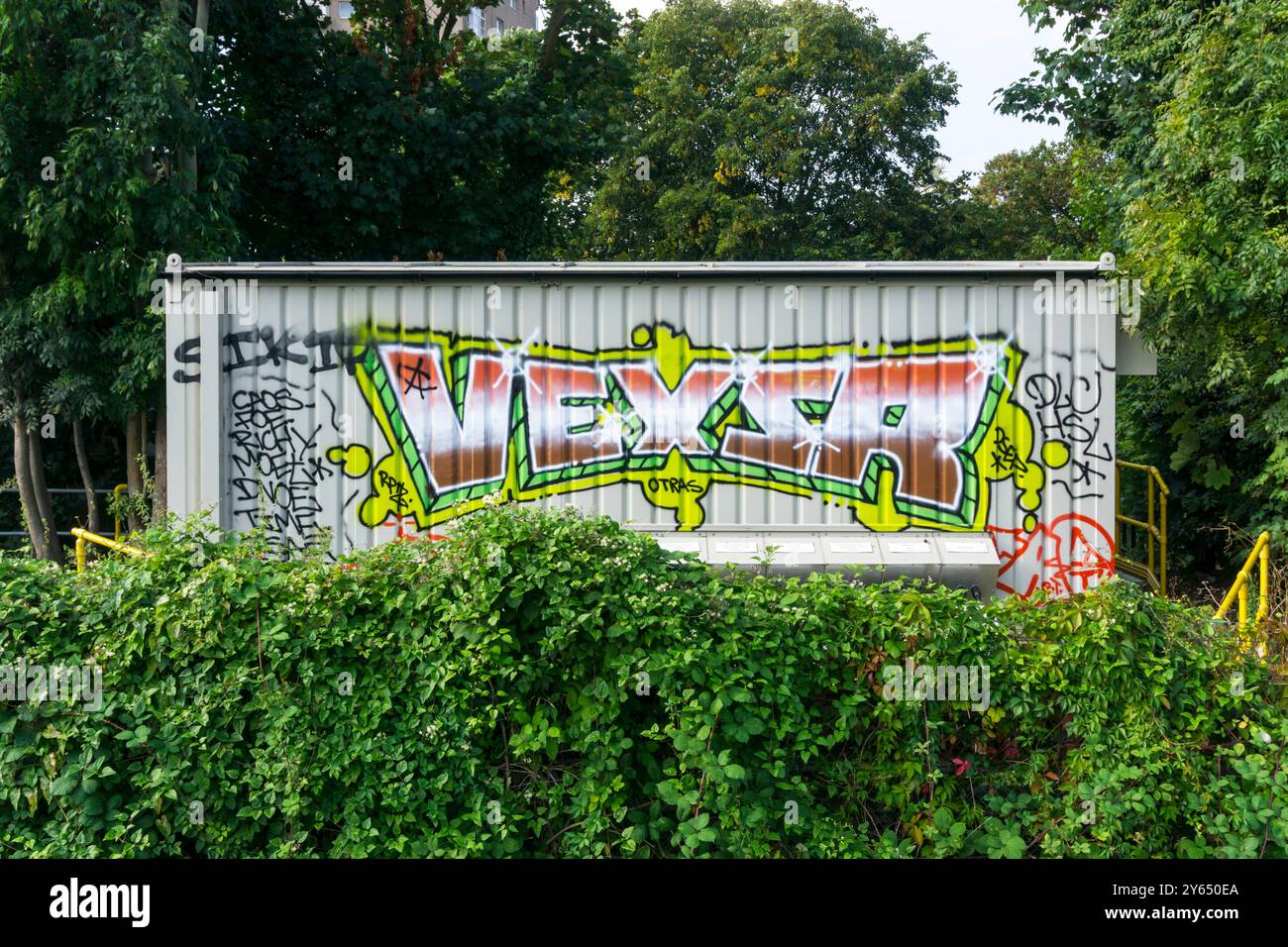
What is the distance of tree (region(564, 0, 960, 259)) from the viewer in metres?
29.0

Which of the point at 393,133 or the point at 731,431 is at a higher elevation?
the point at 393,133

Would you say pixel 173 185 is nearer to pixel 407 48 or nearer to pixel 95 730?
pixel 407 48

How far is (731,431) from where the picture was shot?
8.34m

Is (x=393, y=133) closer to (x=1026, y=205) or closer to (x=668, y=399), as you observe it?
(x=668, y=399)

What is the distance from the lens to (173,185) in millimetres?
12359

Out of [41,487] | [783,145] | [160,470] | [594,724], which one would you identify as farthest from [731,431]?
[783,145]

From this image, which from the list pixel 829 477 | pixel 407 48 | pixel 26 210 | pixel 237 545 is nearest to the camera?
pixel 237 545

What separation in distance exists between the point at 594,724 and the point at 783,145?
27.0 metres

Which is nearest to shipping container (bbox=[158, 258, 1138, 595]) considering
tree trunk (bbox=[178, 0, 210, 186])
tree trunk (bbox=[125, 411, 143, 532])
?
tree trunk (bbox=[125, 411, 143, 532])

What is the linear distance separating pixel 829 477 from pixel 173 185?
26.9 feet

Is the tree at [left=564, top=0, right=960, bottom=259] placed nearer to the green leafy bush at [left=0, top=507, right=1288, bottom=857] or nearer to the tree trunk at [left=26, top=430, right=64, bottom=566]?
the tree trunk at [left=26, top=430, right=64, bottom=566]

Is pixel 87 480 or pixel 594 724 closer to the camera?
pixel 594 724
